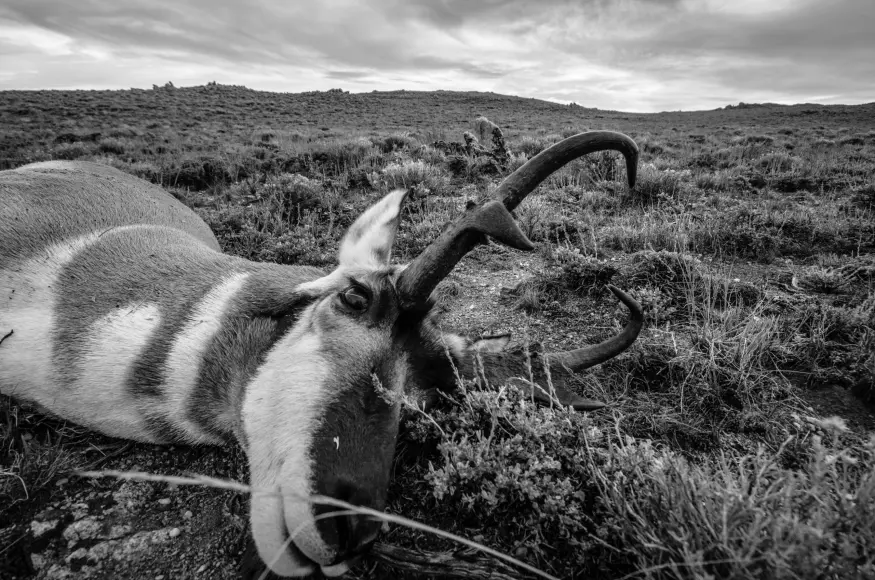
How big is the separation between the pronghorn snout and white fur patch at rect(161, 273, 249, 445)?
1.12 m

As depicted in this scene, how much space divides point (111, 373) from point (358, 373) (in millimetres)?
1399

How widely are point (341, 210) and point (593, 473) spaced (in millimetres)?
6096

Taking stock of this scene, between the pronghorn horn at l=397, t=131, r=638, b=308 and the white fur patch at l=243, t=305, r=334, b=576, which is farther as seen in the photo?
the pronghorn horn at l=397, t=131, r=638, b=308

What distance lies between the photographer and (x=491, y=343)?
2605 millimetres

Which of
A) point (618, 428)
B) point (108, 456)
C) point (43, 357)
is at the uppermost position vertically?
point (43, 357)

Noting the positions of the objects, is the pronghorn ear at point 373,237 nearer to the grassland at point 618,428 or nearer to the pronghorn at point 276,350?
the pronghorn at point 276,350

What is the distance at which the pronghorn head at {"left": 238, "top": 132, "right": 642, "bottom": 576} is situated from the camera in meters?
1.69

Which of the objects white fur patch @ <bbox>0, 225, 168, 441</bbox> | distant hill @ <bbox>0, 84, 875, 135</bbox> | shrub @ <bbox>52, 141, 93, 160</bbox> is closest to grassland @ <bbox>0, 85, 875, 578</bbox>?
white fur patch @ <bbox>0, 225, 168, 441</bbox>

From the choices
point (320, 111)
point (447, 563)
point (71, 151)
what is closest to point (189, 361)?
point (447, 563)

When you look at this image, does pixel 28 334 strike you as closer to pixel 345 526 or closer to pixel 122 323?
pixel 122 323

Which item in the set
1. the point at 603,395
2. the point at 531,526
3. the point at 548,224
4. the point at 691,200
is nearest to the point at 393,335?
the point at 531,526

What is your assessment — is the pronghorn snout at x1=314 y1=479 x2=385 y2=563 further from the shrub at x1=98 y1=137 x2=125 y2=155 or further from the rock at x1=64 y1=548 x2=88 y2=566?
the shrub at x1=98 y1=137 x2=125 y2=155

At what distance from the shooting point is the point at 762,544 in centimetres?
131

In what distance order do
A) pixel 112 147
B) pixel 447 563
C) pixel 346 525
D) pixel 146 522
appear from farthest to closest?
1. pixel 112 147
2. pixel 146 522
3. pixel 447 563
4. pixel 346 525
